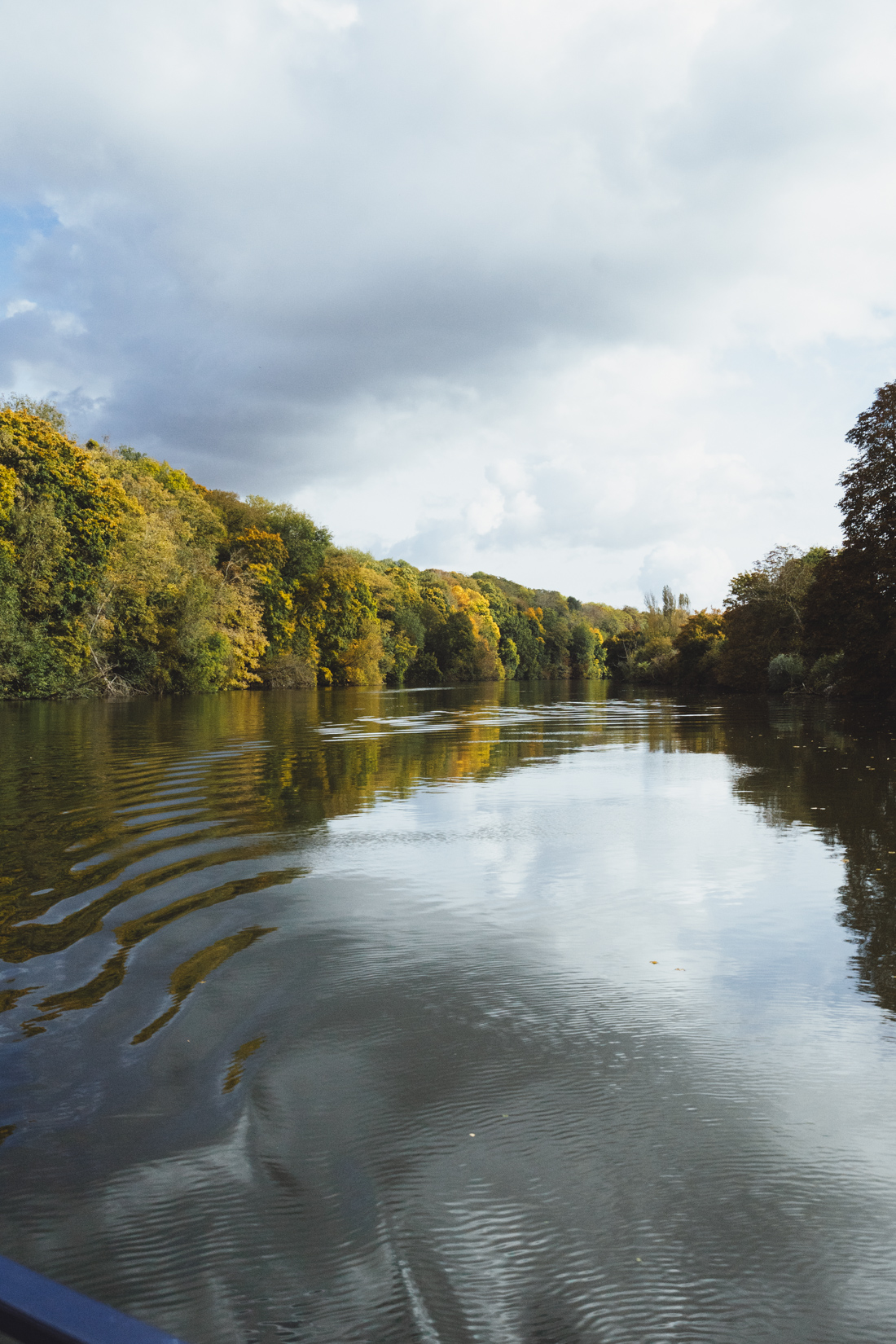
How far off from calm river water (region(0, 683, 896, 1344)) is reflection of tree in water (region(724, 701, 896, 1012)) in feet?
0.18

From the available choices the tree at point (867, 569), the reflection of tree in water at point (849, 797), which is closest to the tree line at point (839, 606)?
the tree at point (867, 569)

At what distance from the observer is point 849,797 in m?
10.1

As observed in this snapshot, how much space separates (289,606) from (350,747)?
4327cm

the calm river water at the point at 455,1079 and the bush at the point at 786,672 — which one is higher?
the bush at the point at 786,672

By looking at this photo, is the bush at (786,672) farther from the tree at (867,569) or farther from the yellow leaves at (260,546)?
the yellow leaves at (260,546)

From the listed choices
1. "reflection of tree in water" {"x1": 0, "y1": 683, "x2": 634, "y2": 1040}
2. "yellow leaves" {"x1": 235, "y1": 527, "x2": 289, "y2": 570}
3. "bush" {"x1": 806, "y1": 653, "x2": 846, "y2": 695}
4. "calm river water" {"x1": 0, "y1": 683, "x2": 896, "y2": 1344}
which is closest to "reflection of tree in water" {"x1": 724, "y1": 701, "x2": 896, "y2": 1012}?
"calm river water" {"x1": 0, "y1": 683, "x2": 896, "y2": 1344}

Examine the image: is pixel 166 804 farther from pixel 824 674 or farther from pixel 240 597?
pixel 240 597

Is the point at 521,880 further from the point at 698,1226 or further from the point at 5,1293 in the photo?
the point at 5,1293

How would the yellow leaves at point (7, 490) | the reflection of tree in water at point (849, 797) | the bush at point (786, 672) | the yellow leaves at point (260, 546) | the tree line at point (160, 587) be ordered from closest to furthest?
the reflection of tree in water at point (849, 797) → the yellow leaves at point (7, 490) → the tree line at point (160, 587) → the bush at point (786, 672) → the yellow leaves at point (260, 546)

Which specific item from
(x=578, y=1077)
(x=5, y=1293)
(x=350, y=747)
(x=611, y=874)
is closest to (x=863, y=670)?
(x=350, y=747)

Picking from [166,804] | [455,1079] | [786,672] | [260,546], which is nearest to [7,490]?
[260,546]

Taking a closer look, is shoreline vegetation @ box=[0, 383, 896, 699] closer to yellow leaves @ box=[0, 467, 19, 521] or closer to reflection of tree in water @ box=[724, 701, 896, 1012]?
yellow leaves @ box=[0, 467, 19, 521]

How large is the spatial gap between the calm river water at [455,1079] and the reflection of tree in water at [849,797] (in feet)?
0.18

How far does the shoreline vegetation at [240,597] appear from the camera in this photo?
33469 millimetres
